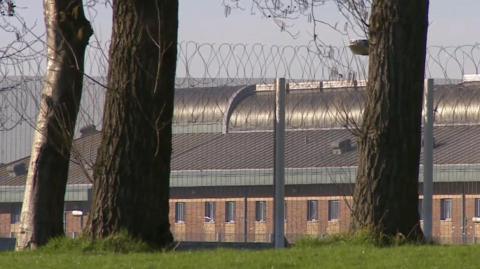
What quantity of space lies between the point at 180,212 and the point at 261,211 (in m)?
4.03

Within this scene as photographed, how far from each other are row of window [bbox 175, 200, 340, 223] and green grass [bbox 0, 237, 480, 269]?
10.7 m

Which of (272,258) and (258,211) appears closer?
(272,258)

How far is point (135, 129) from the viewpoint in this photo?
1261cm

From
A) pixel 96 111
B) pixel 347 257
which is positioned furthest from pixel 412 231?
pixel 96 111

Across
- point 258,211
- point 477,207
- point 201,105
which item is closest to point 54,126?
point 201,105

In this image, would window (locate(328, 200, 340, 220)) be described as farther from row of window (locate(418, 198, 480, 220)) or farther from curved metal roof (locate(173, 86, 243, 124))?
row of window (locate(418, 198, 480, 220))

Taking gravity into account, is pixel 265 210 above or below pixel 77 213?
above

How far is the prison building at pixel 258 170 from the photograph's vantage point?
2412cm

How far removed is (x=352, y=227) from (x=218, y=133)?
1350 cm

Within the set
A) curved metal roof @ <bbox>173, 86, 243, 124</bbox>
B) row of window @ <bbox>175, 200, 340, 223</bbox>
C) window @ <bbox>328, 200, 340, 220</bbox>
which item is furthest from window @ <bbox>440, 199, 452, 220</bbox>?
curved metal roof @ <bbox>173, 86, 243, 124</bbox>

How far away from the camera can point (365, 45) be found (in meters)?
15.9

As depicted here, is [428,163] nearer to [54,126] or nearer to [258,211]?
[54,126]

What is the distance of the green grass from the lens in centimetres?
1092

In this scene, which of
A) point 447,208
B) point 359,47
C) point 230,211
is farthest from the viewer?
point 447,208
